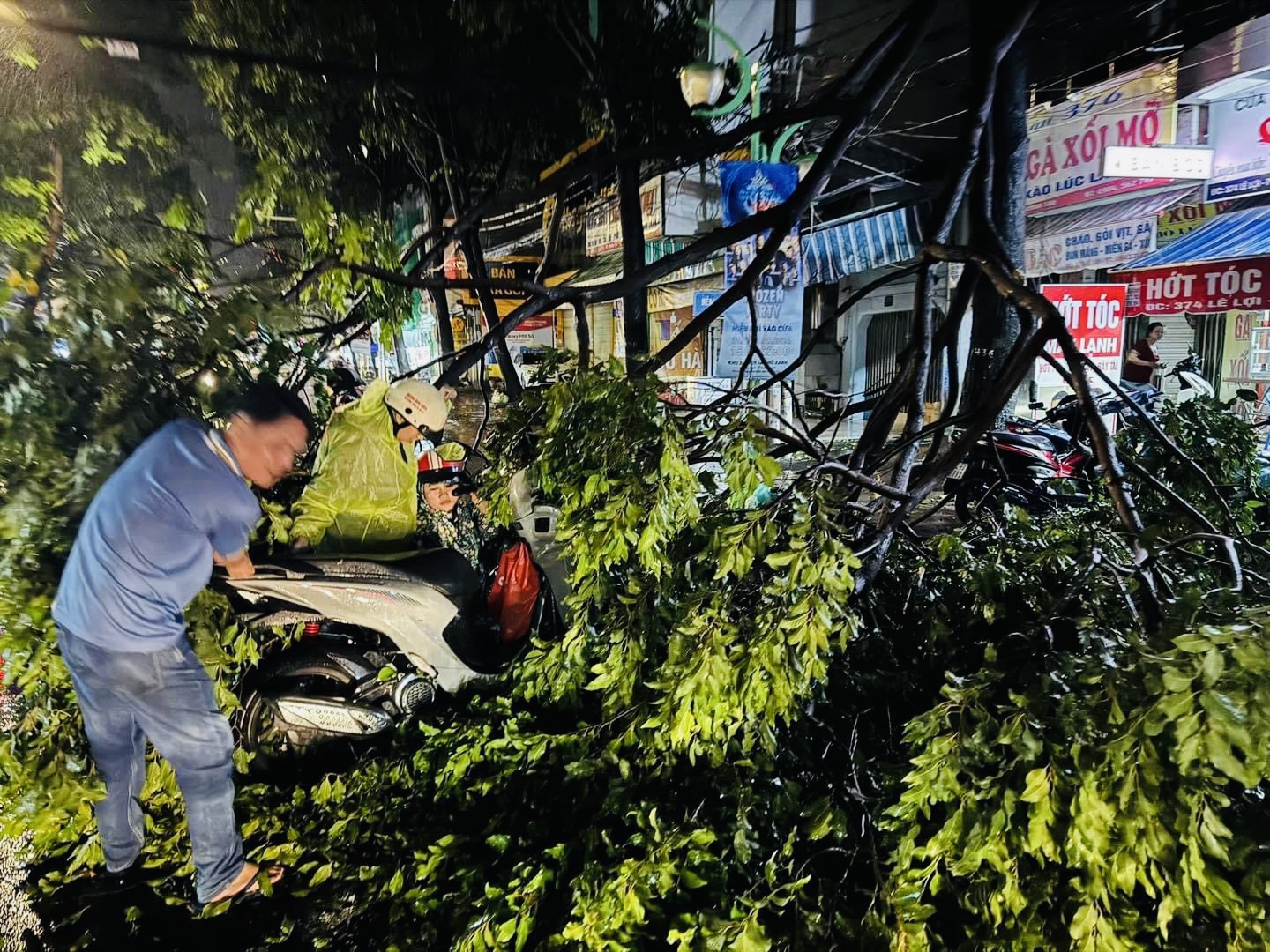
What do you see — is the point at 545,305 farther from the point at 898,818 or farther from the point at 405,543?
the point at 898,818

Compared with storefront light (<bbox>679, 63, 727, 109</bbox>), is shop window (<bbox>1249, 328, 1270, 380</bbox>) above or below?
below

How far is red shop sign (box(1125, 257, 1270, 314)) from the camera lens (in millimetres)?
6828

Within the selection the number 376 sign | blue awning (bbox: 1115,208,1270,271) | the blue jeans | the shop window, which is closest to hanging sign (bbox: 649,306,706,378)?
the blue jeans

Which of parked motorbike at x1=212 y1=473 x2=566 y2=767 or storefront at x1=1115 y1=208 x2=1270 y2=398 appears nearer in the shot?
parked motorbike at x1=212 y1=473 x2=566 y2=767

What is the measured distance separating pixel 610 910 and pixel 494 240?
2.43 meters

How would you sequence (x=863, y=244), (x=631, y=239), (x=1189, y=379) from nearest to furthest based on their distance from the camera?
(x=631, y=239) → (x=1189, y=379) → (x=863, y=244)

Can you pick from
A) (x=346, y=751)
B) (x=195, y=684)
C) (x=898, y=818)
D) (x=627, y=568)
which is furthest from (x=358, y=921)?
(x=898, y=818)

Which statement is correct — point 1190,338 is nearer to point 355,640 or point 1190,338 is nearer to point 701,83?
point 701,83

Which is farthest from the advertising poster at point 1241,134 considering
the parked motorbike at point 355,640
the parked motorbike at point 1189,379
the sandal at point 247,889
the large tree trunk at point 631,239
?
the sandal at point 247,889

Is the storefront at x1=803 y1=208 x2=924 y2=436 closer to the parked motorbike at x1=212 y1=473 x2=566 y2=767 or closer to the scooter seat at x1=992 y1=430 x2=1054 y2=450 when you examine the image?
the scooter seat at x1=992 y1=430 x2=1054 y2=450

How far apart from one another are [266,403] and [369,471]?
516 millimetres

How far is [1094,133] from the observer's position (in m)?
5.79

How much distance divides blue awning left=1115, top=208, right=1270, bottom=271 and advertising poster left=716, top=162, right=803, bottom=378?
5.59 m

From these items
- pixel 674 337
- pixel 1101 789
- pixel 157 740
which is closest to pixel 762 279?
pixel 674 337
